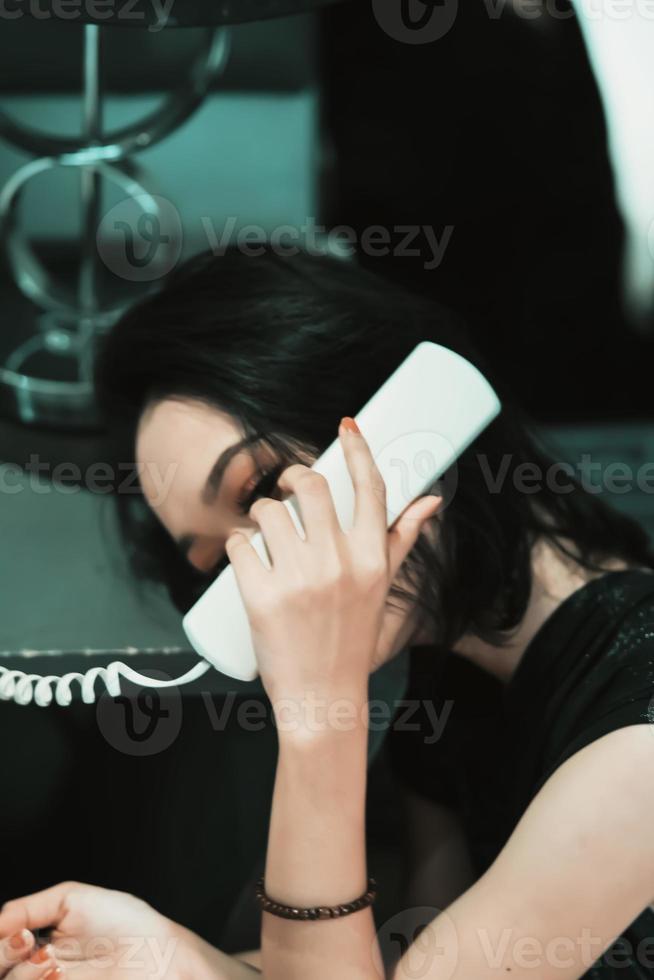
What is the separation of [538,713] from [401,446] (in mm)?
255

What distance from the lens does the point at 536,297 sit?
1139 mm

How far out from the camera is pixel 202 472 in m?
0.76

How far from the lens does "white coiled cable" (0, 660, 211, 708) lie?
80 cm

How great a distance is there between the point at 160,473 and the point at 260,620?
0.68ft

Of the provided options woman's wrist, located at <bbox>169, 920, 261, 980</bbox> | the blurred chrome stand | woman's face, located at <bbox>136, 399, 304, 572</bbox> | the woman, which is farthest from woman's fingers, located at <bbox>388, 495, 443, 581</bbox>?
the blurred chrome stand

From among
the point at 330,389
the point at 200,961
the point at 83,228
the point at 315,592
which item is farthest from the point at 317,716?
the point at 83,228

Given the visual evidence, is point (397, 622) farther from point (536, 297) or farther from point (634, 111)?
point (634, 111)

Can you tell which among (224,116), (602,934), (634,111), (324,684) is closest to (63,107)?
(224,116)

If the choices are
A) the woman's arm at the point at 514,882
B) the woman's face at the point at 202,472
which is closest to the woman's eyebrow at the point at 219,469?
the woman's face at the point at 202,472

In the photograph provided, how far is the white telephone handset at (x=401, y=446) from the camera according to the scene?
69cm

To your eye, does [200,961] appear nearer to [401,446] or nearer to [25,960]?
[25,960]

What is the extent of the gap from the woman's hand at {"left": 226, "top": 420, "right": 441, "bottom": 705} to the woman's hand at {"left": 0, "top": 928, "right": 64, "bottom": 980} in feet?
0.66

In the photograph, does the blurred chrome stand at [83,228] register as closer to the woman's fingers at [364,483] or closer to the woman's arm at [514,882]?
the woman's fingers at [364,483]

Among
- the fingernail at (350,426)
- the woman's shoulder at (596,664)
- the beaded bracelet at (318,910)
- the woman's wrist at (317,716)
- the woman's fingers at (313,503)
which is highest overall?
the fingernail at (350,426)
